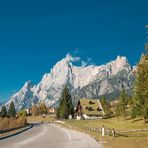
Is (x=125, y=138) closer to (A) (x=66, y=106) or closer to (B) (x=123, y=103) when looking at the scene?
(B) (x=123, y=103)

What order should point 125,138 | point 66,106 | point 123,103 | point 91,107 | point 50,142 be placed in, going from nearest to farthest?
point 50,142 < point 125,138 < point 123,103 < point 66,106 < point 91,107

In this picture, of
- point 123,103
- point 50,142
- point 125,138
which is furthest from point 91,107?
point 50,142

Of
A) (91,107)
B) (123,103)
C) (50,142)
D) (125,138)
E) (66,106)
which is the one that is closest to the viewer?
(50,142)

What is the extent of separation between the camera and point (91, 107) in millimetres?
134125

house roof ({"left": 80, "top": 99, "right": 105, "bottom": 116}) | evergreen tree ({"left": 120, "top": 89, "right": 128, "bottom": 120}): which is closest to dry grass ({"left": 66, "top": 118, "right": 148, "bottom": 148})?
evergreen tree ({"left": 120, "top": 89, "right": 128, "bottom": 120})

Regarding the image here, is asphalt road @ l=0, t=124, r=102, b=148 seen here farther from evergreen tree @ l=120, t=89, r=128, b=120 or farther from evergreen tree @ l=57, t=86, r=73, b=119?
evergreen tree @ l=57, t=86, r=73, b=119

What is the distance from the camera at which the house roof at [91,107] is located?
13138 cm

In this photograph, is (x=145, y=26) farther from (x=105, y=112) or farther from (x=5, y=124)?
(x=105, y=112)

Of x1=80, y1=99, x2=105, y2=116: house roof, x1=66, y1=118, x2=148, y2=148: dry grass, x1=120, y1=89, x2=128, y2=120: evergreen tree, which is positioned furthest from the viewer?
x1=80, y1=99, x2=105, y2=116: house roof

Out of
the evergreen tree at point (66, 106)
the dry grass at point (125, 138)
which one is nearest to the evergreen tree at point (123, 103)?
the dry grass at point (125, 138)

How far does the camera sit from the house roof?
13138 centimetres

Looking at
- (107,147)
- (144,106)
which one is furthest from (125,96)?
(107,147)

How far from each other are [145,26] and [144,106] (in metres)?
31.6

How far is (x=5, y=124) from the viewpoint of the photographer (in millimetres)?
65562
